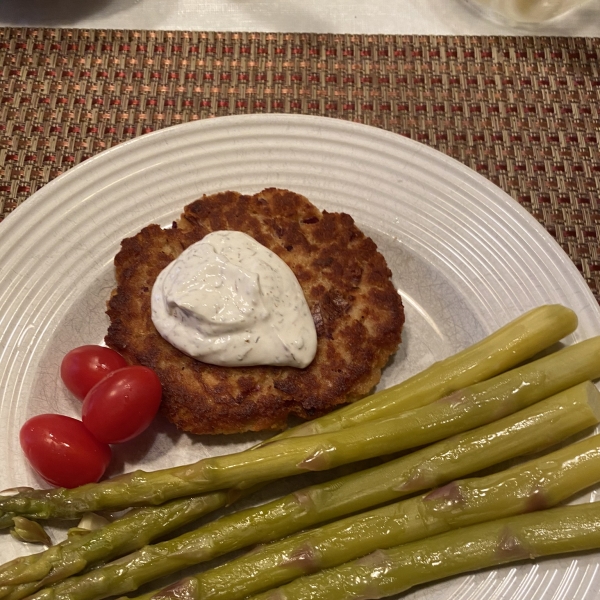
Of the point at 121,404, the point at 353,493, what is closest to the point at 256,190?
the point at 121,404

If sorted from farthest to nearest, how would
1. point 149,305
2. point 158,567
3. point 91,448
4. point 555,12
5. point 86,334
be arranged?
point 555,12 < point 86,334 < point 149,305 < point 91,448 < point 158,567

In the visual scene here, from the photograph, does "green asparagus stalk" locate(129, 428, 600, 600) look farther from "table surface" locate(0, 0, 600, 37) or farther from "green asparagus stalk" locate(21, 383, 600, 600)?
"table surface" locate(0, 0, 600, 37)

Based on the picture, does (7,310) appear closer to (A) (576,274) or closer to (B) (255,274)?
(B) (255,274)

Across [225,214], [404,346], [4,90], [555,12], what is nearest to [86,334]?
[225,214]

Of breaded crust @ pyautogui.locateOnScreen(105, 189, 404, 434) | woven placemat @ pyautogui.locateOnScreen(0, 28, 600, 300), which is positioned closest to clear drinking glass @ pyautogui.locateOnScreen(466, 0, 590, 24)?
woven placemat @ pyautogui.locateOnScreen(0, 28, 600, 300)

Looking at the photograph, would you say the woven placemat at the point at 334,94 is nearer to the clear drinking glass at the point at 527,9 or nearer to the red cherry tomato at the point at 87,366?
the clear drinking glass at the point at 527,9

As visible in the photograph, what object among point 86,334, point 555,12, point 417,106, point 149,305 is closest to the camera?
point 149,305

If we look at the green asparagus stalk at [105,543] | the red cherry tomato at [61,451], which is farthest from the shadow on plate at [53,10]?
the green asparagus stalk at [105,543]

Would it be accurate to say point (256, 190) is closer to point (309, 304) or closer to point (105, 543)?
point (309, 304)
